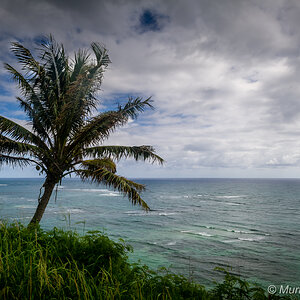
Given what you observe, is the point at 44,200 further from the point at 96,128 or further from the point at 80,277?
the point at 80,277

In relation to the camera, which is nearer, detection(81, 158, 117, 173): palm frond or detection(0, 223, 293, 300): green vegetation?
detection(0, 223, 293, 300): green vegetation

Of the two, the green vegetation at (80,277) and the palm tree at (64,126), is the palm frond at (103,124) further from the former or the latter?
the green vegetation at (80,277)

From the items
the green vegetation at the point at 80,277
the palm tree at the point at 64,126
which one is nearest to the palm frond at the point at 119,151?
the palm tree at the point at 64,126

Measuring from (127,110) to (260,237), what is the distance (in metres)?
21.4

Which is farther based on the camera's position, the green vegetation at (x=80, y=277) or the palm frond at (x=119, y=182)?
the palm frond at (x=119, y=182)

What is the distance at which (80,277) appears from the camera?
2.74 meters

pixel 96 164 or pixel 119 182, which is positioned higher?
pixel 96 164

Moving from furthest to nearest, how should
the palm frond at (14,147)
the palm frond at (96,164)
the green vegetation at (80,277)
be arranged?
the palm frond at (96,164), the palm frond at (14,147), the green vegetation at (80,277)

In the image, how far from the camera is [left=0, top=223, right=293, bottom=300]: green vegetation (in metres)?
2.82

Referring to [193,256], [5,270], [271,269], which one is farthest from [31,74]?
[271,269]

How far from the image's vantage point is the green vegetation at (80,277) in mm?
2824

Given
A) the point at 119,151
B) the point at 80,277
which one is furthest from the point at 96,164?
the point at 80,277

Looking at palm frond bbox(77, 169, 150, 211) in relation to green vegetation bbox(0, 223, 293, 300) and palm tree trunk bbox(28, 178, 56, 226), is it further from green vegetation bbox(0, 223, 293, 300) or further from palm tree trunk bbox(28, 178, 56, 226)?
green vegetation bbox(0, 223, 293, 300)

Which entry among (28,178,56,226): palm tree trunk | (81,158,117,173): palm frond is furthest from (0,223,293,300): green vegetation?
(81,158,117,173): palm frond
